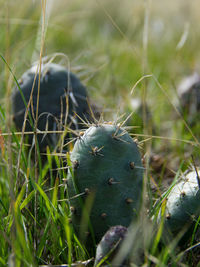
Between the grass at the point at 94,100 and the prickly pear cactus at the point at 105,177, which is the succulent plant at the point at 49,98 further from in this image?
the prickly pear cactus at the point at 105,177

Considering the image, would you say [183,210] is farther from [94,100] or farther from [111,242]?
[94,100]

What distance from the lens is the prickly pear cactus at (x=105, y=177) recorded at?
3.14 ft

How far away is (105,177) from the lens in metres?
0.96

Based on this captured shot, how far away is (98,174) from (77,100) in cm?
66

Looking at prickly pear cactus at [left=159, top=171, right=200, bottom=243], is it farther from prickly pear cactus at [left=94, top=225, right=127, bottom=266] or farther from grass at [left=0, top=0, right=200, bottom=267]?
prickly pear cactus at [left=94, top=225, right=127, bottom=266]

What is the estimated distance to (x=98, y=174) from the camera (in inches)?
37.7

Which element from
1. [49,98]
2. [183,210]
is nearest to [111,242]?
[183,210]

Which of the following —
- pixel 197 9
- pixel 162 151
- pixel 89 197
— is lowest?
pixel 162 151

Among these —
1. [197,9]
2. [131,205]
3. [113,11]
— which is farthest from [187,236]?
[113,11]

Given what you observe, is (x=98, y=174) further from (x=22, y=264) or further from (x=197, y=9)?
(x=197, y=9)

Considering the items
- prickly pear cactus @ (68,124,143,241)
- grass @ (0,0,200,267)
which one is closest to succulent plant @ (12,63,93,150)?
grass @ (0,0,200,267)

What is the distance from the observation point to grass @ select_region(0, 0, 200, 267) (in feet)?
3.04

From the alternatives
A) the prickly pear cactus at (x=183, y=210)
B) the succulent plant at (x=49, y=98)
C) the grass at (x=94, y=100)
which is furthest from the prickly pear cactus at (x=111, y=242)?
the succulent plant at (x=49, y=98)

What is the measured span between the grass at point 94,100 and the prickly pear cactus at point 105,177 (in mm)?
43
